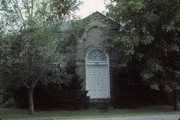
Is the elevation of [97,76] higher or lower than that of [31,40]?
lower

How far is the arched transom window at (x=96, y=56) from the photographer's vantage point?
20.1 m

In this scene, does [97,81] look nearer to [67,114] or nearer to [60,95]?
[60,95]

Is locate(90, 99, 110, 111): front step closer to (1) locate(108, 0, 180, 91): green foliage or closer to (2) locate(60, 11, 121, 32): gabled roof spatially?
(1) locate(108, 0, 180, 91): green foliage

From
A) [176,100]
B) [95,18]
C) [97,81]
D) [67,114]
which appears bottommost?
[67,114]

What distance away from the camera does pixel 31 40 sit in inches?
537

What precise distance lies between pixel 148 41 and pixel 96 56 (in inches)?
228

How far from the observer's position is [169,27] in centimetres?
1412

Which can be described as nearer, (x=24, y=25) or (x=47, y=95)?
Answer: (x=24, y=25)

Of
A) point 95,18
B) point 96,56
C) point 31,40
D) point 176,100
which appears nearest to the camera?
point 31,40

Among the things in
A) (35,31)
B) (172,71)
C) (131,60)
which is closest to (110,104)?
(131,60)

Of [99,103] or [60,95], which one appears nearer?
[60,95]

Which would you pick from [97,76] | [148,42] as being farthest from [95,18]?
[148,42]

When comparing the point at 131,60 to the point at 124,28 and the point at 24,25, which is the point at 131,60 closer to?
the point at 124,28

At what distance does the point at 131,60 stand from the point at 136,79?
2751 mm
